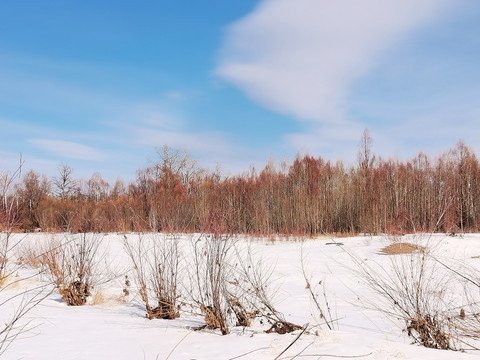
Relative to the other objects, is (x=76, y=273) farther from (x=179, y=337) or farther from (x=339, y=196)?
(x=339, y=196)

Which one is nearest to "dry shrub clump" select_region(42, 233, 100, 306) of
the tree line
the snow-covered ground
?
the snow-covered ground

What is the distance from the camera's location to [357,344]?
12.3 feet

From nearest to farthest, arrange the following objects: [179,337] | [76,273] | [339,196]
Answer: [179,337]
[76,273]
[339,196]

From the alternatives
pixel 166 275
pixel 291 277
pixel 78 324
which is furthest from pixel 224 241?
pixel 291 277

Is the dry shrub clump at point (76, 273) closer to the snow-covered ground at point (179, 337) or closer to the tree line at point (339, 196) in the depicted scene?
the snow-covered ground at point (179, 337)

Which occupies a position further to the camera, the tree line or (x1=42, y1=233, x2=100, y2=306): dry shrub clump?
the tree line

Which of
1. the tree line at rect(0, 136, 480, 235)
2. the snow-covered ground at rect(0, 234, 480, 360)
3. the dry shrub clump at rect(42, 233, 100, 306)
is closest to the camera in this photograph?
the snow-covered ground at rect(0, 234, 480, 360)

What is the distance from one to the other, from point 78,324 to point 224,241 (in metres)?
2.45

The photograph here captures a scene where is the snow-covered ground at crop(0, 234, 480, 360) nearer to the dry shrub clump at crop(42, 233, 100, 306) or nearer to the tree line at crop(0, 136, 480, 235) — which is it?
the dry shrub clump at crop(42, 233, 100, 306)

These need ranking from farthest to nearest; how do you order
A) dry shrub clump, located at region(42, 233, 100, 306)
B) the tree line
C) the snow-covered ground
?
the tree line → dry shrub clump, located at region(42, 233, 100, 306) → the snow-covered ground

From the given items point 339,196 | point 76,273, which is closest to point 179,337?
point 76,273

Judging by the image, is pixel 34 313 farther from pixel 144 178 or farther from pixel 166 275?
pixel 144 178

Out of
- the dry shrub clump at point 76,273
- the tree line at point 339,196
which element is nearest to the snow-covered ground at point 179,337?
the dry shrub clump at point 76,273

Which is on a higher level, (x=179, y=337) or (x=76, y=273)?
(x=76, y=273)
